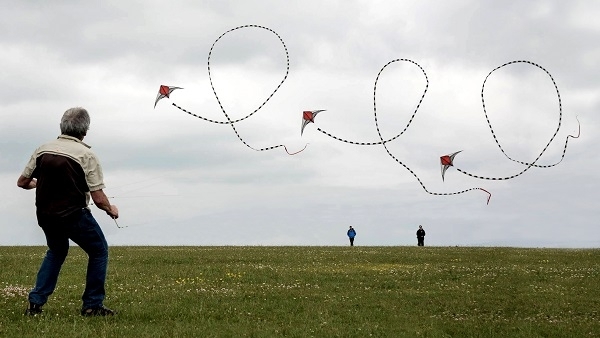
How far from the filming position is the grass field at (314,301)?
11773mm

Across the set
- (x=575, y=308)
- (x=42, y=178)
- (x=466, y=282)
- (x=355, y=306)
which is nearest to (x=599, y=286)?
(x=466, y=282)

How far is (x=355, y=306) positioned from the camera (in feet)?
51.2

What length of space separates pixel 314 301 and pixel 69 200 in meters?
6.35

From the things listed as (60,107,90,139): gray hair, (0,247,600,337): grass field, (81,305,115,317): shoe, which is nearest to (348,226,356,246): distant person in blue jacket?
(0,247,600,337): grass field

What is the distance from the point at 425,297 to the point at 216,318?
259 inches

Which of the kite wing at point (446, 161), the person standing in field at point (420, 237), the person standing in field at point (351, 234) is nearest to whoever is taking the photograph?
the kite wing at point (446, 161)

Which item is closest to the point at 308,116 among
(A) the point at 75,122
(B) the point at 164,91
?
(B) the point at 164,91

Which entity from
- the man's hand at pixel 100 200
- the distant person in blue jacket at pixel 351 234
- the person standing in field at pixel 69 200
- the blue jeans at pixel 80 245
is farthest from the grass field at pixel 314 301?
the distant person in blue jacket at pixel 351 234

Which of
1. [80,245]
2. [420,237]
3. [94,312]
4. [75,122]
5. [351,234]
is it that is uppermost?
[351,234]

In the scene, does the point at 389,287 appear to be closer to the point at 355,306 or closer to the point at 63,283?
the point at 355,306

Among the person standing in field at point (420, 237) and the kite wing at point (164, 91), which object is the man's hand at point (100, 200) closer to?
the kite wing at point (164, 91)

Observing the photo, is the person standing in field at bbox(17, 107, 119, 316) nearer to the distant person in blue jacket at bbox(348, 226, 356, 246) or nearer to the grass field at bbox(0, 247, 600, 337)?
the grass field at bbox(0, 247, 600, 337)

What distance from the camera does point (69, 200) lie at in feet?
38.8

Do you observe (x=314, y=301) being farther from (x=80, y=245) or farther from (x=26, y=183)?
(x=26, y=183)
